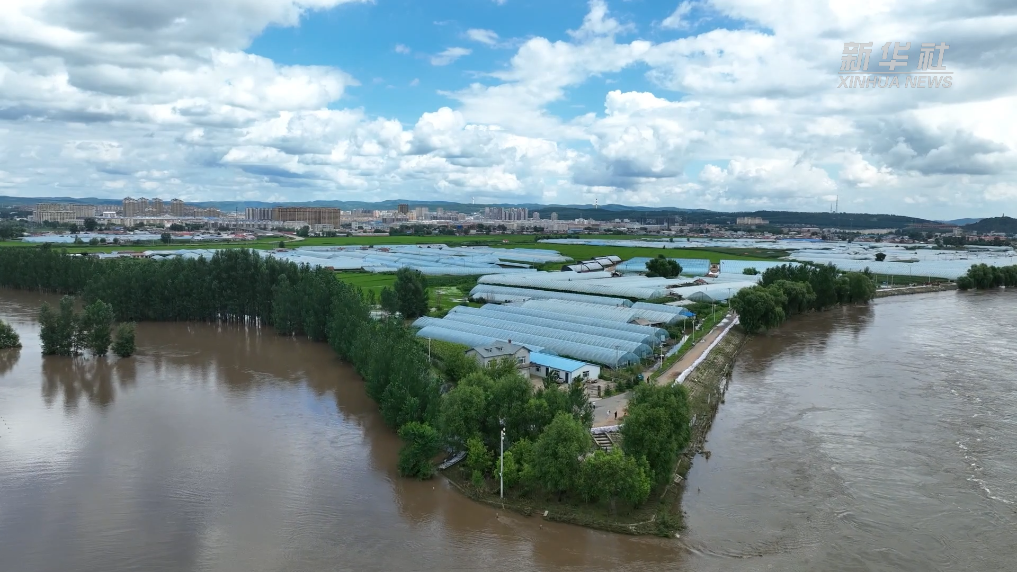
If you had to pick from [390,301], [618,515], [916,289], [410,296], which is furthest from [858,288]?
[618,515]

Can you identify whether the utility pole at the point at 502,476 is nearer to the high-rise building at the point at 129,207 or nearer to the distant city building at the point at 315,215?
the distant city building at the point at 315,215

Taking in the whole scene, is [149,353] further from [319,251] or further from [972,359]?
[319,251]

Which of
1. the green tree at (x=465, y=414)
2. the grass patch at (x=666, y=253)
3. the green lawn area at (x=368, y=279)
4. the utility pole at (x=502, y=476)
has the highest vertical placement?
the grass patch at (x=666, y=253)

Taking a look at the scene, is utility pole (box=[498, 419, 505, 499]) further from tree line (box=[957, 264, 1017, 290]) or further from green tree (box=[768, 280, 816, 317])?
tree line (box=[957, 264, 1017, 290])

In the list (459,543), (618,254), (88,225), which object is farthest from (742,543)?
(88,225)

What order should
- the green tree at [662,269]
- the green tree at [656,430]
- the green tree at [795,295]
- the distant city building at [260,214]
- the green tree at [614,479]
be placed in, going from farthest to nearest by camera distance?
1. the distant city building at [260,214]
2. the green tree at [662,269]
3. the green tree at [795,295]
4. the green tree at [656,430]
5. the green tree at [614,479]

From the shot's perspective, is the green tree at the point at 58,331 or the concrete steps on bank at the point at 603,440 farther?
the green tree at the point at 58,331

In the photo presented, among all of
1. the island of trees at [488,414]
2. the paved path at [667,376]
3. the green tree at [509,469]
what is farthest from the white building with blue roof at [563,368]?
the green tree at [509,469]
